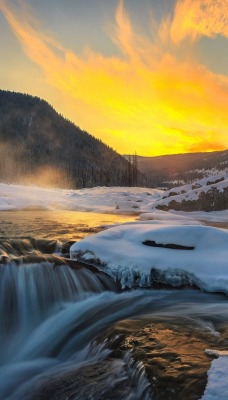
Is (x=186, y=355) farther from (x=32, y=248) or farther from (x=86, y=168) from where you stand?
(x=86, y=168)

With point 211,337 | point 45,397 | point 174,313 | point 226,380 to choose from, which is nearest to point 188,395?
point 226,380

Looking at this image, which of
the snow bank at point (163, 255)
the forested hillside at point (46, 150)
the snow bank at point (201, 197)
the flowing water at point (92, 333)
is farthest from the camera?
the forested hillside at point (46, 150)

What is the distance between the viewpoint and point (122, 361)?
12.9 ft

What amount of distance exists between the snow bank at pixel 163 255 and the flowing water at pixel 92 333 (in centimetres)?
24

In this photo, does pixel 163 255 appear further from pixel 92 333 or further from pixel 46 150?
pixel 46 150

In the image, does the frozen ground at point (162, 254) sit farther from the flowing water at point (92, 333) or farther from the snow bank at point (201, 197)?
the snow bank at point (201, 197)

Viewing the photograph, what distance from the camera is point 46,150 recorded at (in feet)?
508

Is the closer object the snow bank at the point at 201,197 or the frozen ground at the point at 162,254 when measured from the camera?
the frozen ground at the point at 162,254

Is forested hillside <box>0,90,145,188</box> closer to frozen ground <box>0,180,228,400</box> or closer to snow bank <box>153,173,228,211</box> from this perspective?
snow bank <box>153,173,228,211</box>

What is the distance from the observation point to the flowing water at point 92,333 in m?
3.57

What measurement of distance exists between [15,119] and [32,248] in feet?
565

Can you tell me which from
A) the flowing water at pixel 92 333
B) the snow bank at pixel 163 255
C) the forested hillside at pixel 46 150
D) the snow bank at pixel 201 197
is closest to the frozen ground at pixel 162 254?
the snow bank at pixel 163 255

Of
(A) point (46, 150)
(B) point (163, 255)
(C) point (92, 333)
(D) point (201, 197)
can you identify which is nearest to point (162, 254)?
(B) point (163, 255)

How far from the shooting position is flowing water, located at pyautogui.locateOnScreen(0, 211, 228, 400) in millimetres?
3568
